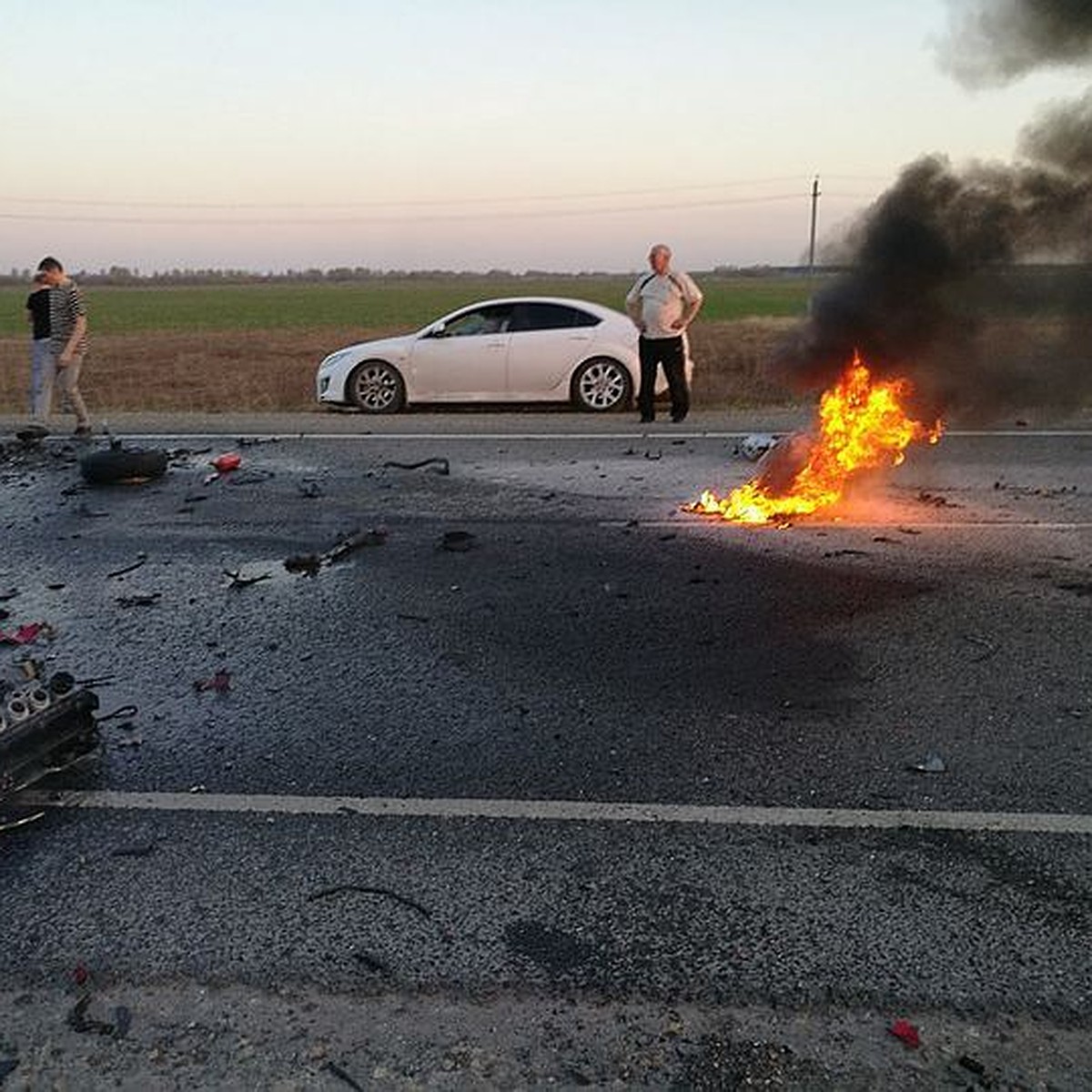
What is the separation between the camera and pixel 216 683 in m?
4.79

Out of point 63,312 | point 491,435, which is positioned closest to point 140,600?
point 491,435

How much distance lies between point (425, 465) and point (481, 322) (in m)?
4.97

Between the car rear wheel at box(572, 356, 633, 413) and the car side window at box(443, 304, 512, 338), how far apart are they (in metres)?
1.24

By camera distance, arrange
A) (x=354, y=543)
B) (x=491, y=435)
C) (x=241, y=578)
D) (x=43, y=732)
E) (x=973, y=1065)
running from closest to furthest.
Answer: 1. (x=973, y=1065)
2. (x=43, y=732)
3. (x=241, y=578)
4. (x=354, y=543)
5. (x=491, y=435)

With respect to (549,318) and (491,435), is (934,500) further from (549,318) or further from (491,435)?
(549,318)

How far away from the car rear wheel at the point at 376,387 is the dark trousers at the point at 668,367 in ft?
11.8

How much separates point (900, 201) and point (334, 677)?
5.33 m

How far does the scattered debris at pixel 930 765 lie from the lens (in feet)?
12.6

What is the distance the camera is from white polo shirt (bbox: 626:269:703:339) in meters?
12.0

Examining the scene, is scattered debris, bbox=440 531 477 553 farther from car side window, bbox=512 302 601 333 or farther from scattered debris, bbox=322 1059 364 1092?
car side window, bbox=512 302 601 333

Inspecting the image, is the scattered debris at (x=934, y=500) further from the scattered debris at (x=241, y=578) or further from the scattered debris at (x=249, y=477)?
the scattered debris at (x=249, y=477)

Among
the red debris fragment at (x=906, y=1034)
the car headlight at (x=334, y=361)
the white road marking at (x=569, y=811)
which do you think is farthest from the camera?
the car headlight at (x=334, y=361)

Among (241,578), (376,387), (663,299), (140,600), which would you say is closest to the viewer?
(140,600)

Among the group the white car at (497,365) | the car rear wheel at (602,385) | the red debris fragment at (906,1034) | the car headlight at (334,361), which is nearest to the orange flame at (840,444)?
the red debris fragment at (906,1034)
